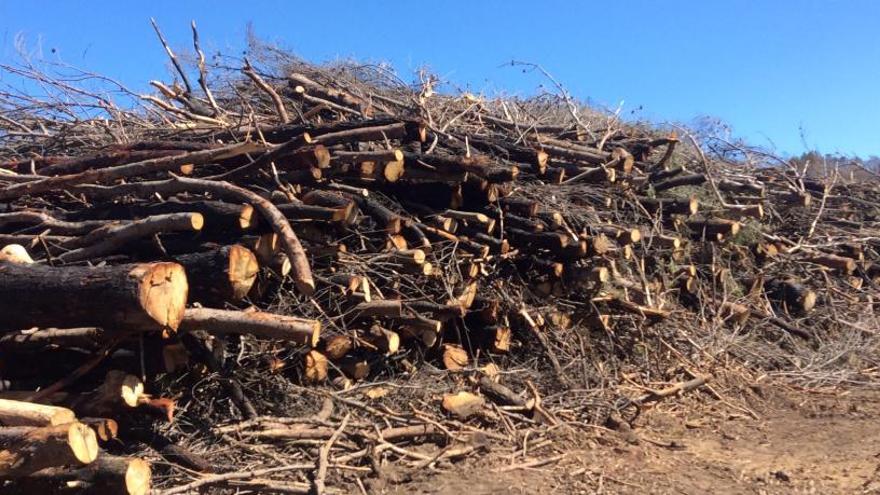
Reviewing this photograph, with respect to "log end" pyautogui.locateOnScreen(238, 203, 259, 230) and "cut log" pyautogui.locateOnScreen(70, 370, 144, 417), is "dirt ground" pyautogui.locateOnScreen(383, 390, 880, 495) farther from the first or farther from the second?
"log end" pyautogui.locateOnScreen(238, 203, 259, 230)

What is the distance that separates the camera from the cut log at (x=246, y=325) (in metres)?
4.14

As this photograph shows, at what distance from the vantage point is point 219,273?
4227 mm

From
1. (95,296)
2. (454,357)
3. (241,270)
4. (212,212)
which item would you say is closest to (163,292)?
(95,296)

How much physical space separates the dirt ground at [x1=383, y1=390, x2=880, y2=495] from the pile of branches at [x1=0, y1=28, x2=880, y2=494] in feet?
0.68

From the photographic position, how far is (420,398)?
4965 millimetres

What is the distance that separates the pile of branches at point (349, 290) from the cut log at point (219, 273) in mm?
16

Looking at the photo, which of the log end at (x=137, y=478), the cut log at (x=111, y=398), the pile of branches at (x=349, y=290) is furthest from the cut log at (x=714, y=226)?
the log end at (x=137, y=478)

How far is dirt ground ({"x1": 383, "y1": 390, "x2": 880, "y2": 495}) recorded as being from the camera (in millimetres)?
4242

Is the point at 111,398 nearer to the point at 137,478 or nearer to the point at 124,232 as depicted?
the point at 137,478

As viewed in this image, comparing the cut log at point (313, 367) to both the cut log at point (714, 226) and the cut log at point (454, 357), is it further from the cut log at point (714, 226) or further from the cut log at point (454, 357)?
the cut log at point (714, 226)

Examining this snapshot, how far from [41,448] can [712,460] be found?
143 inches

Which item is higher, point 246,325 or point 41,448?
point 246,325

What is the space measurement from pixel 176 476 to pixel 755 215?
594 centimetres

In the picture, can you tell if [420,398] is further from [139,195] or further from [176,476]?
[139,195]
